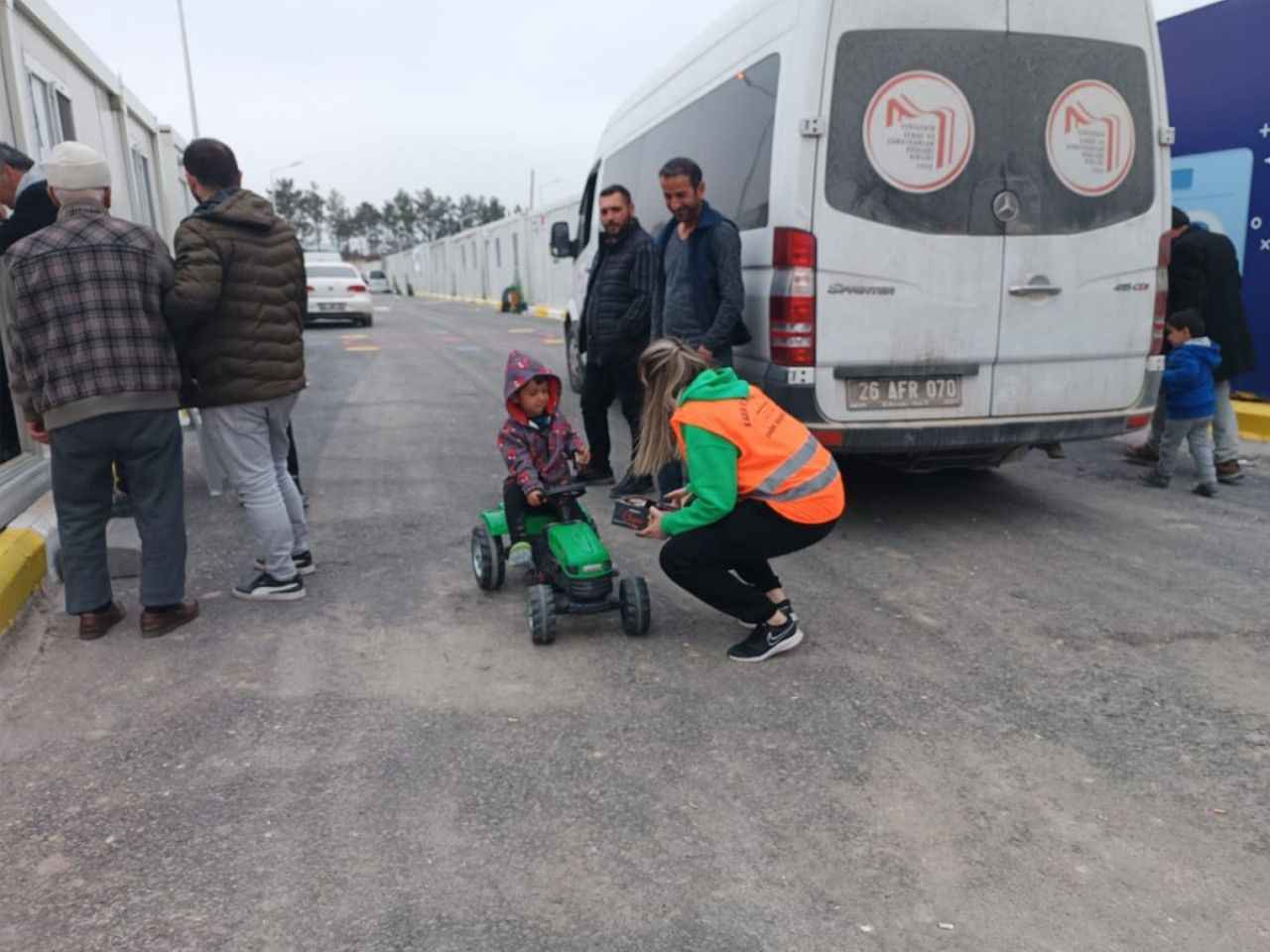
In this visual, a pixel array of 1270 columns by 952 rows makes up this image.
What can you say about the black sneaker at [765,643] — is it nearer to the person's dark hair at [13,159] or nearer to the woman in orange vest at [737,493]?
the woman in orange vest at [737,493]

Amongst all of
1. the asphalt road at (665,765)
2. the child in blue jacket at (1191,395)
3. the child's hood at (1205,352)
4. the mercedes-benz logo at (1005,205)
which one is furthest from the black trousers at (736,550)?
the child's hood at (1205,352)

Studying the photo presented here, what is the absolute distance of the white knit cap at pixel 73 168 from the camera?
149 inches

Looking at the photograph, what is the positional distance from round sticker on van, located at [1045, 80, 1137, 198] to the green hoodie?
2.72 meters

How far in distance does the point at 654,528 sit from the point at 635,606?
0.45 meters

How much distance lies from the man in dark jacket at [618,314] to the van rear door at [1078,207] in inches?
84.8

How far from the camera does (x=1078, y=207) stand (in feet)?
17.2

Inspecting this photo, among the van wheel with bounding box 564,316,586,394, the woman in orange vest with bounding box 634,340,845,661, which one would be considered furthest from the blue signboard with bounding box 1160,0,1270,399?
the woman in orange vest with bounding box 634,340,845,661

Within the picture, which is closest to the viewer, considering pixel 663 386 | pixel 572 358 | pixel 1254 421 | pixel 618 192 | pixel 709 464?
pixel 709 464

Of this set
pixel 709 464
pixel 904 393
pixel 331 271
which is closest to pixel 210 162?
pixel 709 464

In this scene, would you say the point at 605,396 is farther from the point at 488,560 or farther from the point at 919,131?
the point at 919,131

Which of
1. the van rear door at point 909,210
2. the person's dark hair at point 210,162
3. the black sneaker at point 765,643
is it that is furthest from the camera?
the van rear door at point 909,210

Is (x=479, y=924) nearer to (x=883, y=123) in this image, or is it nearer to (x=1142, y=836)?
(x=1142, y=836)

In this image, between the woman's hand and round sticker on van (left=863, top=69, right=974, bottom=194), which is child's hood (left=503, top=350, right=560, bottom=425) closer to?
the woman's hand

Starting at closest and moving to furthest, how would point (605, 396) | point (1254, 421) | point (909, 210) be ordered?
point (909, 210)
point (605, 396)
point (1254, 421)
